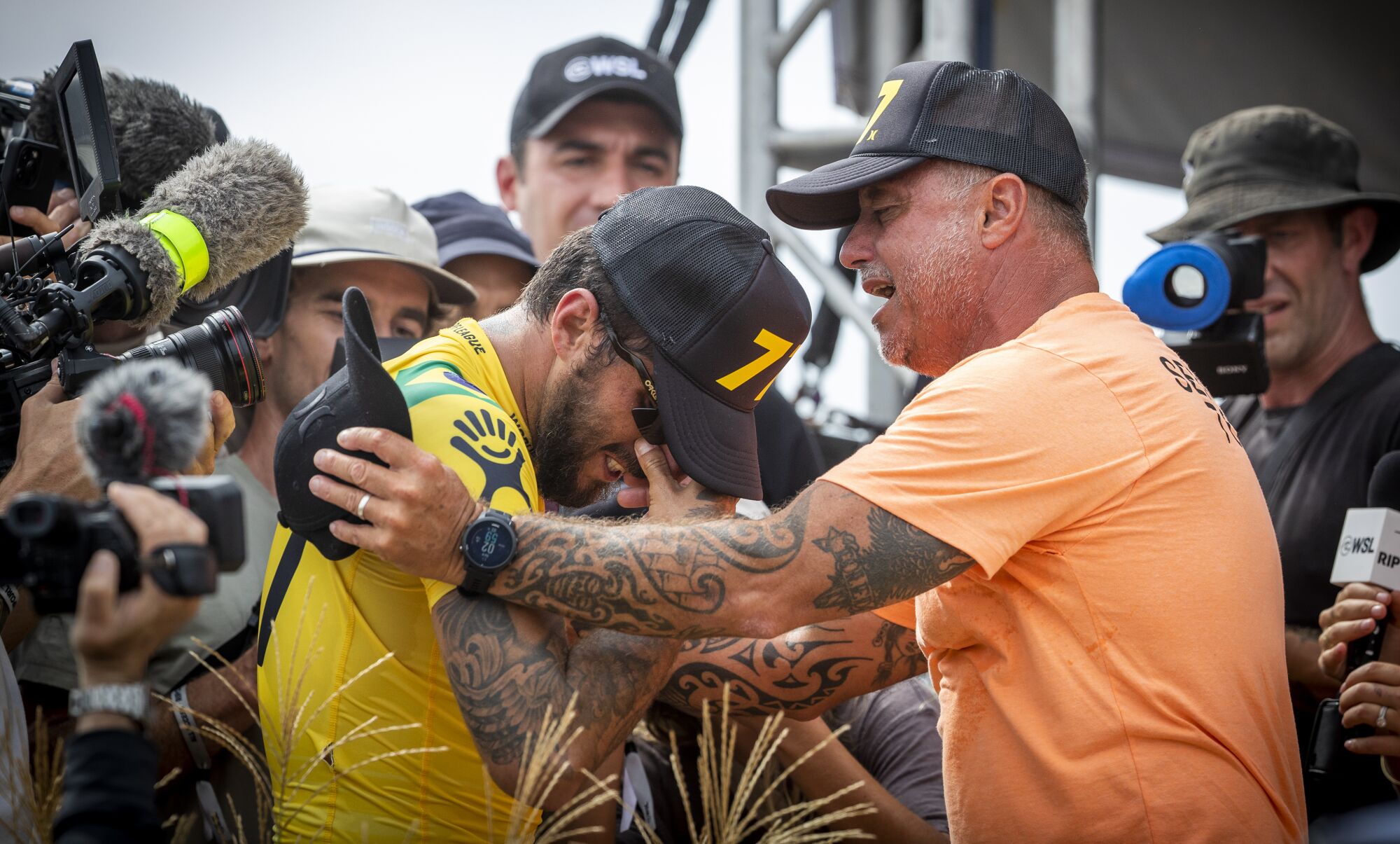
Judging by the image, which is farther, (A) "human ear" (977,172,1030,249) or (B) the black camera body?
(A) "human ear" (977,172,1030,249)

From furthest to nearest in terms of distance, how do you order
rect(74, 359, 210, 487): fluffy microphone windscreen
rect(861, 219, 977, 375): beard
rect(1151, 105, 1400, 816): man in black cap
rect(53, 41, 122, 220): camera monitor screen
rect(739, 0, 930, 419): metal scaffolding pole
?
1. rect(739, 0, 930, 419): metal scaffolding pole
2. rect(1151, 105, 1400, 816): man in black cap
3. rect(861, 219, 977, 375): beard
4. rect(53, 41, 122, 220): camera monitor screen
5. rect(74, 359, 210, 487): fluffy microphone windscreen

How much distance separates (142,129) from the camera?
3.24m

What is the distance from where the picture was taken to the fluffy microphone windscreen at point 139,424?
4.86 ft

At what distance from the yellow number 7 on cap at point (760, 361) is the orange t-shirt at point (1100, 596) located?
1.38 ft

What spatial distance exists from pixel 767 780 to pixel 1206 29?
6.74 m

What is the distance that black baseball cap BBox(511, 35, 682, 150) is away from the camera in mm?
4664

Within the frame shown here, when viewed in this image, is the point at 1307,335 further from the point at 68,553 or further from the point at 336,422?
the point at 68,553

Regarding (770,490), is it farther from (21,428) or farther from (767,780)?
(21,428)

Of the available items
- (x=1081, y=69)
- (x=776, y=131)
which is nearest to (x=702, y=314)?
(x=1081, y=69)

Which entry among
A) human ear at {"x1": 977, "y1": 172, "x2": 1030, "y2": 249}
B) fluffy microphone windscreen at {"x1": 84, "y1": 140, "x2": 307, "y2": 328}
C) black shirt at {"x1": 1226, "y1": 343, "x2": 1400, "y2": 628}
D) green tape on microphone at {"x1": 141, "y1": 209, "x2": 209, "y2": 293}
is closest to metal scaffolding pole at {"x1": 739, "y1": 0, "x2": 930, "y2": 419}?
black shirt at {"x1": 1226, "y1": 343, "x2": 1400, "y2": 628}

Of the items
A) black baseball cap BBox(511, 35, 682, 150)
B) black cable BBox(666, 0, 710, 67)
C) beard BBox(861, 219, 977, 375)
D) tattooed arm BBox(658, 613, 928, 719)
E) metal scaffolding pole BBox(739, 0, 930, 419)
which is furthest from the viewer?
black cable BBox(666, 0, 710, 67)

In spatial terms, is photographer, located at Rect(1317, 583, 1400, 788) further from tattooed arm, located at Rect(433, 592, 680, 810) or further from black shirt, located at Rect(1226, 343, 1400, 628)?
tattooed arm, located at Rect(433, 592, 680, 810)

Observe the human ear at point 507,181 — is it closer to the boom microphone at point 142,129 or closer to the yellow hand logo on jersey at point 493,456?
the boom microphone at point 142,129

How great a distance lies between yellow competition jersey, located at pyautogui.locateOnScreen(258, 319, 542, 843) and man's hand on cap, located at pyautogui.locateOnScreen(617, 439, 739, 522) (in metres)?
0.32
